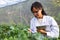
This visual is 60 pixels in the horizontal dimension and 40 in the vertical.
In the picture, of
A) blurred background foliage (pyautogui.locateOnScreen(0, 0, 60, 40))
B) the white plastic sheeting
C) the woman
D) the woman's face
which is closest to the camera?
the woman

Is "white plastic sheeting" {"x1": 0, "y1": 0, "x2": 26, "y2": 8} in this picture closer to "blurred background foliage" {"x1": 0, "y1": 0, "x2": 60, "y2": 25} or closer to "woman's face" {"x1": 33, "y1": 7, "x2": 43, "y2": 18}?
"blurred background foliage" {"x1": 0, "y1": 0, "x2": 60, "y2": 25}

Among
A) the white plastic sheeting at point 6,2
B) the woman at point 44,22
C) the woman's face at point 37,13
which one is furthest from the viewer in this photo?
the white plastic sheeting at point 6,2

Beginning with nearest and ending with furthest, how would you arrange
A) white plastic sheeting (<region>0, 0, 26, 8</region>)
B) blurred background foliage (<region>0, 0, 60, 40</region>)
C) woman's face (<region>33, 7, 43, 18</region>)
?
woman's face (<region>33, 7, 43, 18</region>) → blurred background foliage (<region>0, 0, 60, 40</region>) → white plastic sheeting (<region>0, 0, 26, 8</region>)

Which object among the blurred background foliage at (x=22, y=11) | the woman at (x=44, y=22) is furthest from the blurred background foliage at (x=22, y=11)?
the woman at (x=44, y=22)

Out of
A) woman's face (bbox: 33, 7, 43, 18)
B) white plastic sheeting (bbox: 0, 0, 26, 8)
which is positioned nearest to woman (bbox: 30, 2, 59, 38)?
woman's face (bbox: 33, 7, 43, 18)

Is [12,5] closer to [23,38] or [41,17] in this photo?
[41,17]

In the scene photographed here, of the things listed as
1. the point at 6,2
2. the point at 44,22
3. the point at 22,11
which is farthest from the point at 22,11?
the point at 44,22

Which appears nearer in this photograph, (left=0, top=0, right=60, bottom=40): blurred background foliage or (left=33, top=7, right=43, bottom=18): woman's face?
(left=33, top=7, right=43, bottom=18): woman's face

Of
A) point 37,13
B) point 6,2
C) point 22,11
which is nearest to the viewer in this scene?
point 37,13

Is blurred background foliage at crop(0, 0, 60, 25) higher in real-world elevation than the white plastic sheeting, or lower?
lower

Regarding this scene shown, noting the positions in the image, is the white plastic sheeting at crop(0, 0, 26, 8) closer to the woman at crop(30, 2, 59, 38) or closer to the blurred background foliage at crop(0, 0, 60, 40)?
the blurred background foliage at crop(0, 0, 60, 40)

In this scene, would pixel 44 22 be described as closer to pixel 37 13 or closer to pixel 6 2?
pixel 37 13

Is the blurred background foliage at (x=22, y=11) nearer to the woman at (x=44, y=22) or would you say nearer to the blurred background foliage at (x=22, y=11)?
the blurred background foliage at (x=22, y=11)

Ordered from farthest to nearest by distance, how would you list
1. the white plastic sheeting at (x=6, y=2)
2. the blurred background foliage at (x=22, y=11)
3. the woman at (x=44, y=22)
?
the white plastic sheeting at (x=6, y=2)
the blurred background foliage at (x=22, y=11)
the woman at (x=44, y=22)
